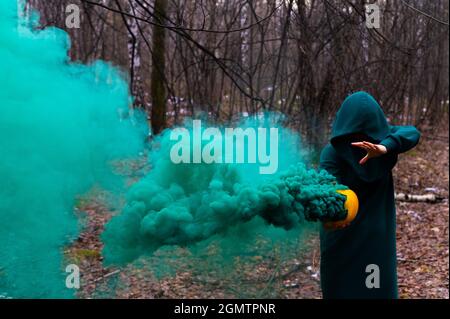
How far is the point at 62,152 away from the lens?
189 cm

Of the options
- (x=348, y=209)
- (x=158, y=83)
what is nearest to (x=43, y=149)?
(x=348, y=209)

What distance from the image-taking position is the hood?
7.41ft

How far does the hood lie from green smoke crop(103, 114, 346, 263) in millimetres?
211

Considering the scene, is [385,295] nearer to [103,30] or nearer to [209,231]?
[209,231]

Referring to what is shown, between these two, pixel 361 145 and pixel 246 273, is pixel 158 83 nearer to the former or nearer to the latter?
pixel 246 273

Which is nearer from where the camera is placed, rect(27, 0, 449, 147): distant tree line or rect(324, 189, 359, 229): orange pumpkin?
rect(324, 189, 359, 229): orange pumpkin

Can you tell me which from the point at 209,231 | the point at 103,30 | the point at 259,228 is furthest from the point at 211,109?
the point at 103,30

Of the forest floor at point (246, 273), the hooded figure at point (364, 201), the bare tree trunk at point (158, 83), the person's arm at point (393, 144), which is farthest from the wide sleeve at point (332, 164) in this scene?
the bare tree trunk at point (158, 83)

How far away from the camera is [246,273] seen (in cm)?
296

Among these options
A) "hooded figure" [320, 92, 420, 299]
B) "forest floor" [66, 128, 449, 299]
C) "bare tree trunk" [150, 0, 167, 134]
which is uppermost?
"bare tree trunk" [150, 0, 167, 134]

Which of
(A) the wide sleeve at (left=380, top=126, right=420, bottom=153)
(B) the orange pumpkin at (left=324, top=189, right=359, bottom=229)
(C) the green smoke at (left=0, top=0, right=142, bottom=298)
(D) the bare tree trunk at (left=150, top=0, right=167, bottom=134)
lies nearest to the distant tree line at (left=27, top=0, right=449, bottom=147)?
(D) the bare tree trunk at (left=150, top=0, right=167, bottom=134)

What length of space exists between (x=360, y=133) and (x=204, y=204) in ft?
2.86

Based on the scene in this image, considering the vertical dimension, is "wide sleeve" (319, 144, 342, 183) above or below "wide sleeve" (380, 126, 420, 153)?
below

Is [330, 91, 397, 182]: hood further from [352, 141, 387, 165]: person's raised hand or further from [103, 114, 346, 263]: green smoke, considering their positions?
[103, 114, 346, 263]: green smoke
